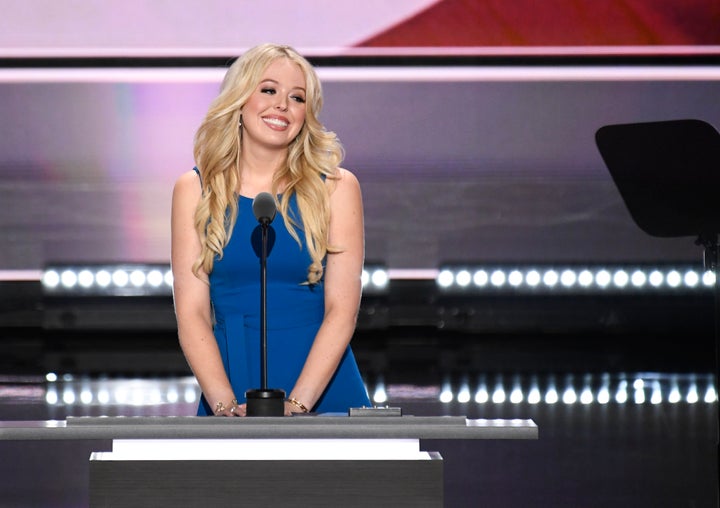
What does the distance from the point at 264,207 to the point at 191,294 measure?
1.61 feet

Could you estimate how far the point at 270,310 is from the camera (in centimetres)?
213

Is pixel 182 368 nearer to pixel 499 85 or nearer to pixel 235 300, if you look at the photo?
pixel 499 85

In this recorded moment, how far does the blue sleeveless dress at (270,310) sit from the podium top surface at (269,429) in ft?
2.35

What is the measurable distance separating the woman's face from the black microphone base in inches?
A: 26.4

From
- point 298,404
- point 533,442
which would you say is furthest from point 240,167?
point 533,442

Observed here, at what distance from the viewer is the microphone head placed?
1.65 metres

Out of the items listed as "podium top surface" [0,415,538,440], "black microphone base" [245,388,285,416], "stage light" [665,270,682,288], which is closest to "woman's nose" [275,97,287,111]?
"black microphone base" [245,388,285,416]

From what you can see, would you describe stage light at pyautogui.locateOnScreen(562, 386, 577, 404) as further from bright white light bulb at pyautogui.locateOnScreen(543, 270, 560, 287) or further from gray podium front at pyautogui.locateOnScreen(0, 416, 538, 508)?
gray podium front at pyautogui.locateOnScreen(0, 416, 538, 508)

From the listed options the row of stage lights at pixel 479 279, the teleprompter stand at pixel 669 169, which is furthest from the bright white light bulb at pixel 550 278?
the teleprompter stand at pixel 669 169

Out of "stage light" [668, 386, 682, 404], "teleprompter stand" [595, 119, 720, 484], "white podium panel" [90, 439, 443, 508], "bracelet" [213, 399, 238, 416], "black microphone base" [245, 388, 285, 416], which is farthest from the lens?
"teleprompter stand" [595, 119, 720, 484]

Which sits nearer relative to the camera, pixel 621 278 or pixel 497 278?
pixel 621 278

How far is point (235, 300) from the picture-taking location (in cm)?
211

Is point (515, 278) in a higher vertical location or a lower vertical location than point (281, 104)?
higher

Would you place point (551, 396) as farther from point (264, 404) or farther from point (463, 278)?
point (264, 404)
